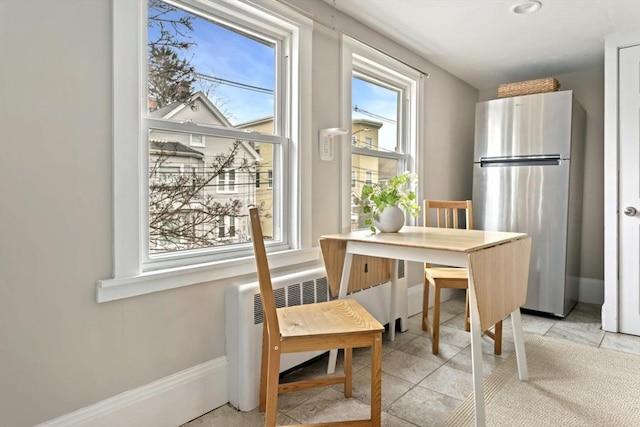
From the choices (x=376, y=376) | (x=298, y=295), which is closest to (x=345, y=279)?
(x=298, y=295)

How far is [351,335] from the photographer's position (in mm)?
1442

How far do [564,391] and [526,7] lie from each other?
88.1 inches

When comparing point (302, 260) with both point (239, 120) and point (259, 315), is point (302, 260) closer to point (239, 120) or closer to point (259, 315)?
point (259, 315)

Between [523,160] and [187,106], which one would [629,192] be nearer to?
[523,160]

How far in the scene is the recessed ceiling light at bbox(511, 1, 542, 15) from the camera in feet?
7.66

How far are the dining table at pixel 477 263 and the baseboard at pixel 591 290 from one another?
7.03 ft

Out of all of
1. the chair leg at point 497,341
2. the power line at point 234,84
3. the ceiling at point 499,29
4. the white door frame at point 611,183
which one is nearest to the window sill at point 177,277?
the power line at point 234,84

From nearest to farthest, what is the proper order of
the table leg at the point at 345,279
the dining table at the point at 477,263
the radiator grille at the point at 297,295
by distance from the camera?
1. the dining table at the point at 477,263
2. the radiator grille at the point at 297,295
3. the table leg at the point at 345,279

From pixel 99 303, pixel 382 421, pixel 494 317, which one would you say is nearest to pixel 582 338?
pixel 494 317

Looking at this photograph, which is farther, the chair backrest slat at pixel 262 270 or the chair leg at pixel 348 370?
the chair leg at pixel 348 370

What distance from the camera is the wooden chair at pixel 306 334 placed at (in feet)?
4.43

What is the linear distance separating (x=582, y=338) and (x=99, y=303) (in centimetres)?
299

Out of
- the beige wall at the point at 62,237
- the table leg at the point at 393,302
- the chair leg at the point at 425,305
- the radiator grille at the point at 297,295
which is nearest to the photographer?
the beige wall at the point at 62,237

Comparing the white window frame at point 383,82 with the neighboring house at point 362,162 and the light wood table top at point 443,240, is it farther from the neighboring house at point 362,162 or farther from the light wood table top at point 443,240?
the light wood table top at point 443,240
